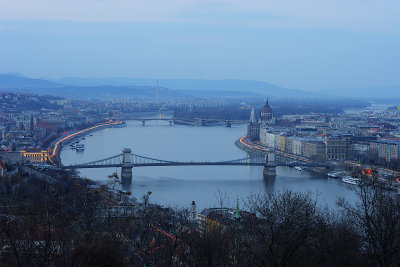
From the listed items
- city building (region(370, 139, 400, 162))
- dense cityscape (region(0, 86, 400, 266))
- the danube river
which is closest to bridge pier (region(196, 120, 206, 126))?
dense cityscape (region(0, 86, 400, 266))

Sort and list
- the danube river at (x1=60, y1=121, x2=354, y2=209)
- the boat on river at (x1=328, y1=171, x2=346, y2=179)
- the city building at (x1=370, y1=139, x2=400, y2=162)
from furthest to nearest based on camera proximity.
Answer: the city building at (x1=370, y1=139, x2=400, y2=162) → the boat on river at (x1=328, y1=171, x2=346, y2=179) → the danube river at (x1=60, y1=121, x2=354, y2=209)

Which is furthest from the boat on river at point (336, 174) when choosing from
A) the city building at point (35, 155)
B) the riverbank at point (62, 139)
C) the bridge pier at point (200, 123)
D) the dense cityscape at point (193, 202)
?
the bridge pier at point (200, 123)

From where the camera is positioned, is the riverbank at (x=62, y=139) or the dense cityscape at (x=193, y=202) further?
the riverbank at (x=62, y=139)

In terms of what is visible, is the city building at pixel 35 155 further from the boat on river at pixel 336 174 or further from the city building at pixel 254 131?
the city building at pixel 254 131

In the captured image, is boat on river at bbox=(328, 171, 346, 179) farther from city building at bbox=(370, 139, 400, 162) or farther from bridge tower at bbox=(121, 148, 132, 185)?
bridge tower at bbox=(121, 148, 132, 185)

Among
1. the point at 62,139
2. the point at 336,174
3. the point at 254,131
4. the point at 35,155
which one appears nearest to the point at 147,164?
the point at 35,155

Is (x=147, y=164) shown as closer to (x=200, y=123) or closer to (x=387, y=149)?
(x=387, y=149)

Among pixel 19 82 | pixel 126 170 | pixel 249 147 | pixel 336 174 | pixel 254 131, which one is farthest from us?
pixel 19 82

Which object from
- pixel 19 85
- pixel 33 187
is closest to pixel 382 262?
pixel 33 187
